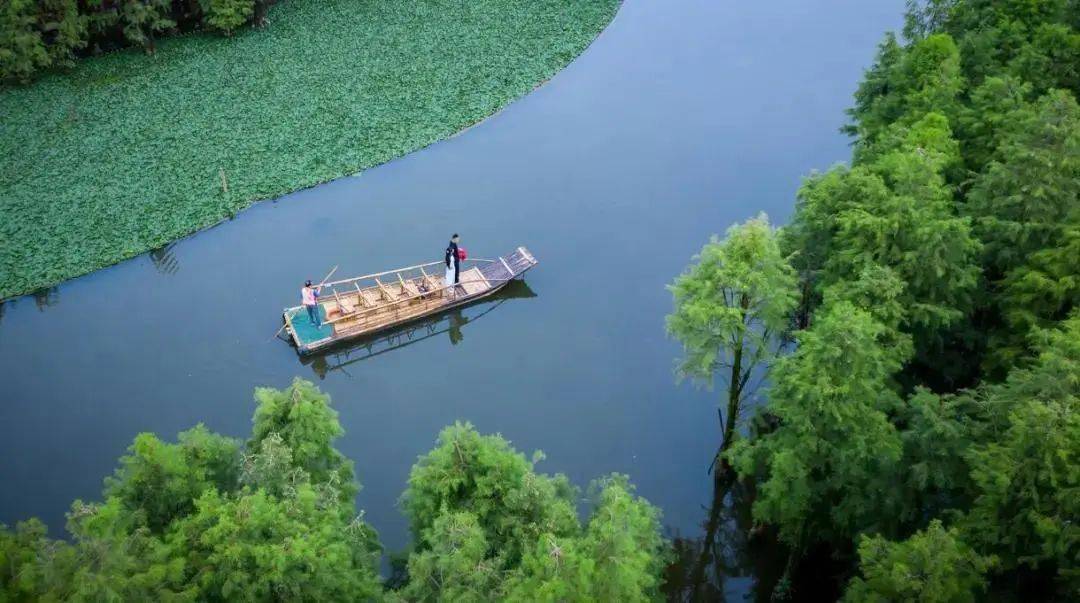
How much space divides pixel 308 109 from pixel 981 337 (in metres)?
24.2

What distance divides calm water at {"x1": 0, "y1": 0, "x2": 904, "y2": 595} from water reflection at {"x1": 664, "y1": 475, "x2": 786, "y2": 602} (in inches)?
11.7

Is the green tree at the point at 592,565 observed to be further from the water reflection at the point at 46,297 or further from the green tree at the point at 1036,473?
the water reflection at the point at 46,297

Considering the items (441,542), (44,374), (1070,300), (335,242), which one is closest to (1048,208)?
(1070,300)

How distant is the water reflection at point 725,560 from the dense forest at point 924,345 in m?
0.55

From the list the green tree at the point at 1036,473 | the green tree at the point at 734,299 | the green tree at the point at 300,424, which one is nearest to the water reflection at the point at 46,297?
the green tree at the point at 300,424

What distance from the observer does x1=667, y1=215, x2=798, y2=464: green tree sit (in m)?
17.3

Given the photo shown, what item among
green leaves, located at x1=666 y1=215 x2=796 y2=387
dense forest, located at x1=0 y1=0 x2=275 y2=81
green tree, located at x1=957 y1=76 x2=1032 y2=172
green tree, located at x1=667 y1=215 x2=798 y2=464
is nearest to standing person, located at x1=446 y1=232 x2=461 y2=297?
green tree, located at x1=667 y1=215 x2=798 y2=464

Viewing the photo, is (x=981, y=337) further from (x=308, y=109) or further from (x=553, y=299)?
(x=308, y=109)

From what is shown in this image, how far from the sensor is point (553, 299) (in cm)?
2616

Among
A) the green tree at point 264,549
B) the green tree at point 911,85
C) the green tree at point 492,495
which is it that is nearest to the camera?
the green tree at point 264,549

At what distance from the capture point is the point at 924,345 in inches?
737

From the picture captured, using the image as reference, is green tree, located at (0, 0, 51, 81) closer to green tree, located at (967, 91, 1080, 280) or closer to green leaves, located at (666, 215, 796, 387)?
green leaves, located at (666, 215, 796, 387)

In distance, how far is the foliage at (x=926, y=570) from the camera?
1244 centimetres

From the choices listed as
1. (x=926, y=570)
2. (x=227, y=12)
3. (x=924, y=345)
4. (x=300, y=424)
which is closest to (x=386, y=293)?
(x=300, y=424)
